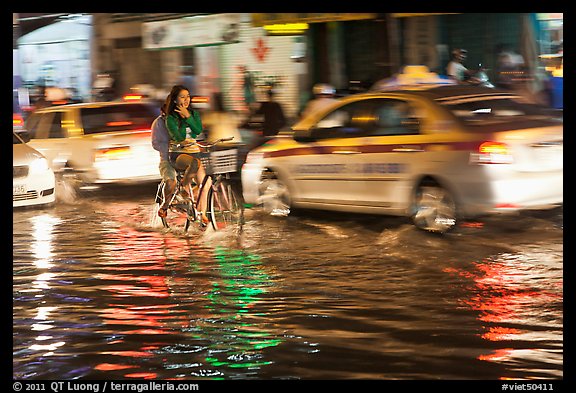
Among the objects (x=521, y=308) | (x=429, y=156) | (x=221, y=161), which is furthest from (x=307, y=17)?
(x=521, y=308)

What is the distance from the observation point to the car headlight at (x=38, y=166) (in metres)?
15.6

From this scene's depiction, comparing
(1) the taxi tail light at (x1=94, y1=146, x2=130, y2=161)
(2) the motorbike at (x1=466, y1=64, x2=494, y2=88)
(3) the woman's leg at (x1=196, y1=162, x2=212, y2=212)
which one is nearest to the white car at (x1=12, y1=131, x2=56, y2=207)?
(1) the taxi tail light at (x1=94, y1=146, x2=130, y2=161)

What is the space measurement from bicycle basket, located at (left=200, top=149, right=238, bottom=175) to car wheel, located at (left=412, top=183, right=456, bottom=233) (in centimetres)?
201

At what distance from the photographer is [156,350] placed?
7.12 m

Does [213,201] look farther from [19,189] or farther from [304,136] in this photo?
[19,189]

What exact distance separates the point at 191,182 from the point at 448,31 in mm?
11893

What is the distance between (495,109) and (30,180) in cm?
689

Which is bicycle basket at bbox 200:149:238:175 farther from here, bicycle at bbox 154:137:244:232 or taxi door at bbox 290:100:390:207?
taxi door at bbox 290:100:390:207

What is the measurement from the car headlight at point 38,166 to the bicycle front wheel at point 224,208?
3.98 meters

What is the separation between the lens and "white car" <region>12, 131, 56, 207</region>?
1548 cm
